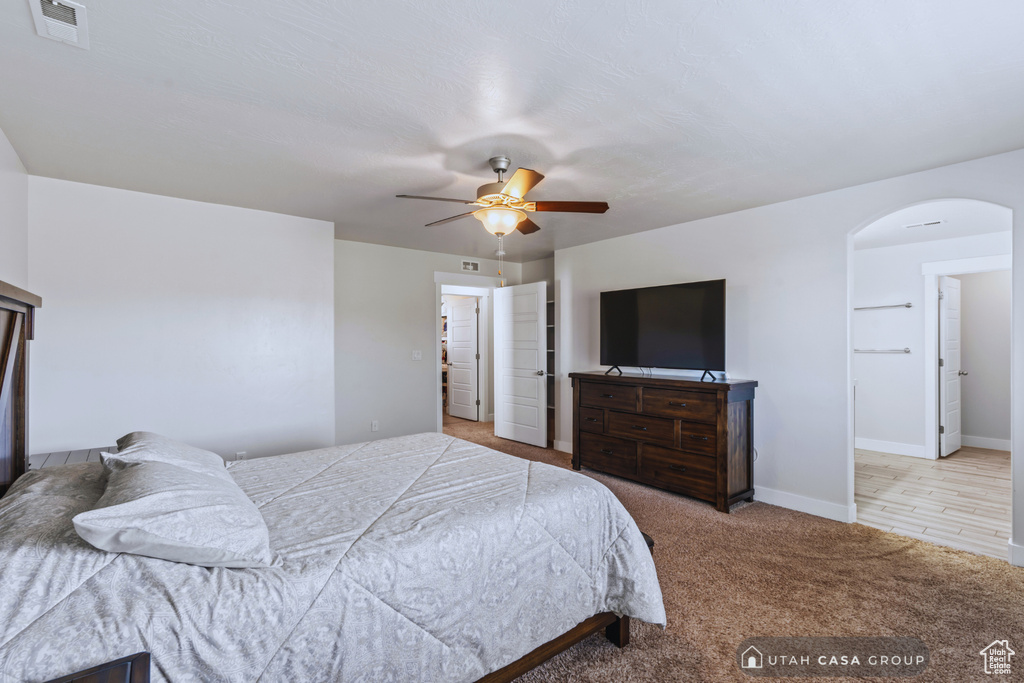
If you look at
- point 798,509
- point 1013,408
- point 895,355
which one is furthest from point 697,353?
point 895,355

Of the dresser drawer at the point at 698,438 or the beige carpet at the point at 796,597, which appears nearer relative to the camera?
the beige carpet at the point at 796,597

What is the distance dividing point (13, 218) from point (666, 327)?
4622 mm

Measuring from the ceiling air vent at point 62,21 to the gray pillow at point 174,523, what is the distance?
5.09 ft

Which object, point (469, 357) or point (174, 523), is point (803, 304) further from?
point (469, 357)

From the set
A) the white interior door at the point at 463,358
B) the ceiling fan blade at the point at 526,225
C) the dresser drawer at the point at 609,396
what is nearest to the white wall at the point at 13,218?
the ceiling fan blade at the point at 526,225

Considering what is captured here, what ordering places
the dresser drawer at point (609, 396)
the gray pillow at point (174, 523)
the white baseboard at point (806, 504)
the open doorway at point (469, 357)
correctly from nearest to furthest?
the gray pillow at point (174, 523), the white baseboard at point (806, 504), the dresser drawer at point (609, 396), the open doorway at point (469, 357)

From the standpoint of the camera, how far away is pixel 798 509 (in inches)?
144

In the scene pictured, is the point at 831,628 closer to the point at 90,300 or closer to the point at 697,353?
the point at 697,353

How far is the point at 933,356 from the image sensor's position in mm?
5133

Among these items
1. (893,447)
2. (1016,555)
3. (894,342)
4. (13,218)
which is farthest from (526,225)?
(893,447)

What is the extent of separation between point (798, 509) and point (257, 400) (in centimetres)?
443

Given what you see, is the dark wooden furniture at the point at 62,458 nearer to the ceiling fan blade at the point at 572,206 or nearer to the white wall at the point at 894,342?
the ceiling fan blade at the point at 572,206

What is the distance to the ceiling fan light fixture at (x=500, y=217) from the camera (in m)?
2.80

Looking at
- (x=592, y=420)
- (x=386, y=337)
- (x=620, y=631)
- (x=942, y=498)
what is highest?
(x=386, y=337)
